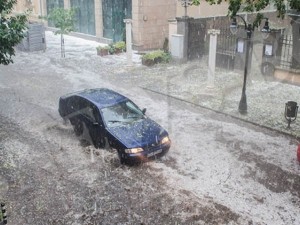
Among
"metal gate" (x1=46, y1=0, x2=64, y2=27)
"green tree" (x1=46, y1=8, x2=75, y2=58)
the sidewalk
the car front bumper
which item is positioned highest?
"metal gate" (x1=46, y1=0, x2=64, y2=27)

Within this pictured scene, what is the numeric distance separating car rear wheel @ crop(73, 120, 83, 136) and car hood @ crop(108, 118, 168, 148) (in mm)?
2015

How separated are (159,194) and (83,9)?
26389mm

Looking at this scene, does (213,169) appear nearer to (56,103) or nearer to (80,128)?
(80,128)

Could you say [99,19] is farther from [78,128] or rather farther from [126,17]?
[78,128]

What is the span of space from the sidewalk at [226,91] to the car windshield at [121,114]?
482cm

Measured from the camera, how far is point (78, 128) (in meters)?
13.5

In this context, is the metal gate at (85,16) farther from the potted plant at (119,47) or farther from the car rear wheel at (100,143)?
the car rear wheel at (100,143)

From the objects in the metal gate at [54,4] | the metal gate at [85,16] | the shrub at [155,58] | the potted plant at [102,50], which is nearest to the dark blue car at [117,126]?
the shrub at [155,58]

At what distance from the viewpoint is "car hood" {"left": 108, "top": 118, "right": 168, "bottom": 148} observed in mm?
11266

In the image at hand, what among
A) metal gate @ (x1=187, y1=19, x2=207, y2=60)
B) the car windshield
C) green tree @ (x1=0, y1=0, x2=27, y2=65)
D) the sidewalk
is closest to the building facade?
metal gate @ (x1=187, y1=19, x2=207, y2=60)

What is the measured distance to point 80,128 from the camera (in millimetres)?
13430

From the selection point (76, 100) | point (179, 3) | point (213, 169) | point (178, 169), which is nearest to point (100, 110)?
point (76, 100)

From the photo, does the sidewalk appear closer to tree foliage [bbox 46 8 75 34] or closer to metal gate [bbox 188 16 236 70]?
metal gate [bbox 188 16 236 70]

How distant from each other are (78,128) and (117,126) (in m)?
2.27
